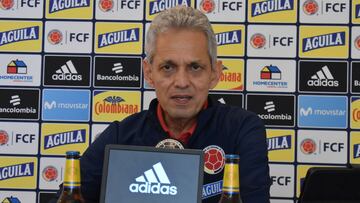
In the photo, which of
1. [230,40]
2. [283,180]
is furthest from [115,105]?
[283,180]

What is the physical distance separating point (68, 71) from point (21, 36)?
0.31m

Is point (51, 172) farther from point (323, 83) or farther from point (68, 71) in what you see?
point (323, 83)

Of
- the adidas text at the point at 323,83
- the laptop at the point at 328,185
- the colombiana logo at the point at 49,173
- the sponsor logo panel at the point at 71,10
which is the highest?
the sponsor logo panel at the point at 71,10

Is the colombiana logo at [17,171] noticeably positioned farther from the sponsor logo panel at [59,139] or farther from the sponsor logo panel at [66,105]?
the sponsor logo panel at [66,105]

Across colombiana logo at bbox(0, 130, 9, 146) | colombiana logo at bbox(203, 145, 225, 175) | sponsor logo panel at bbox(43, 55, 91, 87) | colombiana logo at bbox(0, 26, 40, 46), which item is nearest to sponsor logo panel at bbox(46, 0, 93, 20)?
colombiana logo at bbox(0, 26, 40, 46)

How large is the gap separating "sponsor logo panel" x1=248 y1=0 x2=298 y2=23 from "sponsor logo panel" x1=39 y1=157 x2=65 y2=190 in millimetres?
1199

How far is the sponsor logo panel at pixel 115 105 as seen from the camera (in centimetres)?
280

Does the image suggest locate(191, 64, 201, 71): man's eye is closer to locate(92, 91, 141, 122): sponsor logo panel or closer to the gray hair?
the gray hair

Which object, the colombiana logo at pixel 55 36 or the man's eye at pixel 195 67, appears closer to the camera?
the man's eye at pixel 195 67

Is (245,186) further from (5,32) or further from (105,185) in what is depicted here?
(5,32)

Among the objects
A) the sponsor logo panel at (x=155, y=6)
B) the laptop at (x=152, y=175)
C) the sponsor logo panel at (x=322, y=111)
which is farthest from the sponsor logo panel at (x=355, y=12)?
the laptop at (x=152, y=175)

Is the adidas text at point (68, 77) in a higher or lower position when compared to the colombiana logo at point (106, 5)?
lower

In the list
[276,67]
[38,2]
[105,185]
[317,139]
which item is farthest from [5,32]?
[105,185]

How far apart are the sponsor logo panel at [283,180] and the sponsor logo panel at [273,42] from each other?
0.55 m
